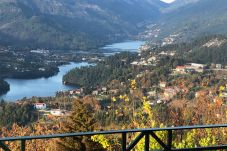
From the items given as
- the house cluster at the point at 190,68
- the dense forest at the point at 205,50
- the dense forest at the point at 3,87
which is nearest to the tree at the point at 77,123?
the house cluster at the point at 190,68

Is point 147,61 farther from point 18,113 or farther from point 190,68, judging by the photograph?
point 18,113

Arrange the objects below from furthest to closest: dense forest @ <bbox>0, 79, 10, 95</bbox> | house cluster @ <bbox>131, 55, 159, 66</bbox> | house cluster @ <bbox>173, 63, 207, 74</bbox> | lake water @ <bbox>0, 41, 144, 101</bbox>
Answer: house cluster @ <bbox>131, 55, 159, 66</bbox> < house cluster @ <bbox>173, 63, 207, 74</bbox> < dense forest @ <bbox>0, 79, 10, 95</bbox> < lake water @ <bbox>0, 41, 144, 101</bbox>

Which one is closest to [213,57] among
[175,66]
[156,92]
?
[175,66]

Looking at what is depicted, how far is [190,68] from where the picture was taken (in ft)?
298

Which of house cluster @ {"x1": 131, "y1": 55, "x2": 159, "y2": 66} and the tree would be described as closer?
the tree

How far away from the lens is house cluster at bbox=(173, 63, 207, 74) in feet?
285

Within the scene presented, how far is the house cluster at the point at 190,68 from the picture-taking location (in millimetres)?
86831

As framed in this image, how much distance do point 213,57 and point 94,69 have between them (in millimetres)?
27587

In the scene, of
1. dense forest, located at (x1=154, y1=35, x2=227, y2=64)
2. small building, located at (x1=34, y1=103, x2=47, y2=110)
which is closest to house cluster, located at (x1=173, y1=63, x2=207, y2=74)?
dense forest, located at (x1=154, y1=35, x2=227, y2=64)

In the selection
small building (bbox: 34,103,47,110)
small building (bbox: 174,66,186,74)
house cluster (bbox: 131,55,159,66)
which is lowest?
small building (bbox: 34,103,47,110)

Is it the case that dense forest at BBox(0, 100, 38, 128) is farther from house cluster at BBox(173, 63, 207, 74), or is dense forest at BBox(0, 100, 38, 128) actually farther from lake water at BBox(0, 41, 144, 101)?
house cluster at BBox(173, 63, 207, 74)

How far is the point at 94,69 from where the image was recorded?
10756 cm

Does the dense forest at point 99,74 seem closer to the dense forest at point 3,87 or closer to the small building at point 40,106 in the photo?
the dense forest at point 3,87

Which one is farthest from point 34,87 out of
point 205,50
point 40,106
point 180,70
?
point 205,50
